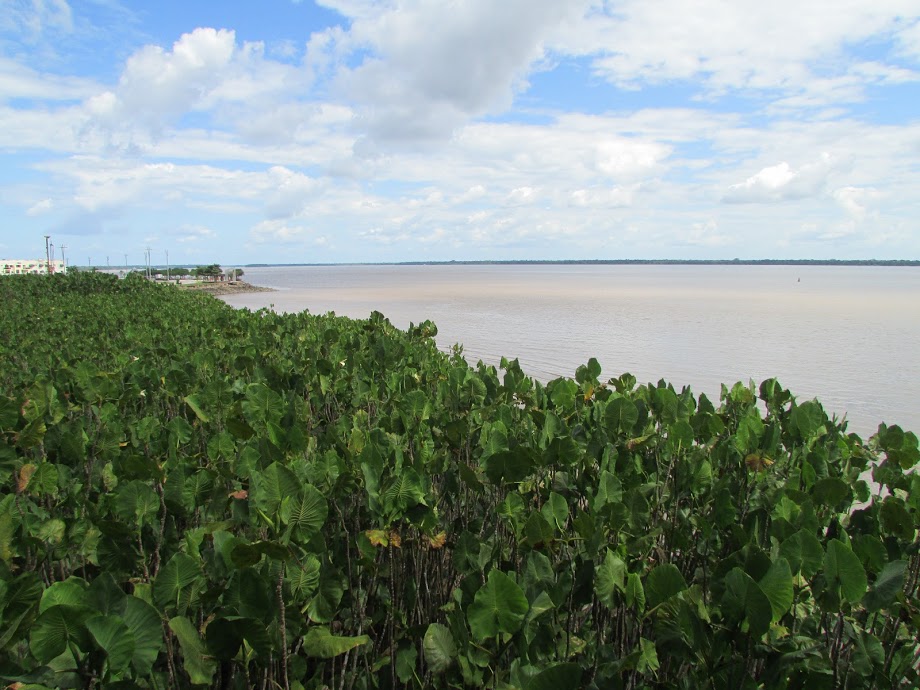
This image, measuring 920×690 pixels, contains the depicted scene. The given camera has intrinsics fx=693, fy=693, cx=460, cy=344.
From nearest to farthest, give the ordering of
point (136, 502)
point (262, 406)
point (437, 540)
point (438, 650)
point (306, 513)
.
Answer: point (438, 650), point (306, 513), point (136, 502), point (437, 540), point (262, 406)

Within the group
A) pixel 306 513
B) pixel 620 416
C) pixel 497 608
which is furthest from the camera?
pixel 620 416

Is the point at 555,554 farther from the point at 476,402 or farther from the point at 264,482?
the point at 476,402

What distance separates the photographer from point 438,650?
2049 mm

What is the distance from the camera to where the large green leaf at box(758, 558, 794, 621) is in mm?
1817

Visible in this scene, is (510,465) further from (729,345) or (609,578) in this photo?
(729,345)

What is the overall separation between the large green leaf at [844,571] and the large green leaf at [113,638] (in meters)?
1.85

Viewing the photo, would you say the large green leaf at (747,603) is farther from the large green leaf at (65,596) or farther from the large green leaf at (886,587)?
the large green leaf at (65,596)

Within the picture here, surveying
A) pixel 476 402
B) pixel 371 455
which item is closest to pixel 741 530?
pixel 371 455

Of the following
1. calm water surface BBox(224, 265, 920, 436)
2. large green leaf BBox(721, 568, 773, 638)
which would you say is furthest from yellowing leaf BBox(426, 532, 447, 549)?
calm water surface BBox(224, 265, 920, 436)

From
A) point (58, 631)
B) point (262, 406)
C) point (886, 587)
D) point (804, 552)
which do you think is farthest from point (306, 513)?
point (262, 406)

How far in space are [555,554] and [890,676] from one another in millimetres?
1119

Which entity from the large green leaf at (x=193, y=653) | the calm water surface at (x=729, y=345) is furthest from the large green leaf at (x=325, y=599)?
the calm water surface at (x=729, y=345)

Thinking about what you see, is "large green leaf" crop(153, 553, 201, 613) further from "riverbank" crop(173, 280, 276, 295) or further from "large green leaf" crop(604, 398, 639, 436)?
"riverbank" crop(173, 280, 276, 295)

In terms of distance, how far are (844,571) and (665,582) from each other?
1.60 feet
